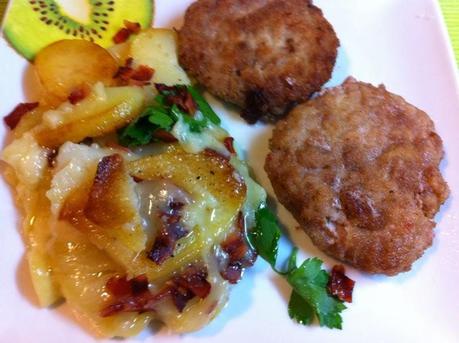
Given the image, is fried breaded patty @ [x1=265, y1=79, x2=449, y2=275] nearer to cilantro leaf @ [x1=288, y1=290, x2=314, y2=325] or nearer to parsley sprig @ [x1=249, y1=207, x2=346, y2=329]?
parsley sprig @ [x1=249, y1=207, x2=346, y2=329]

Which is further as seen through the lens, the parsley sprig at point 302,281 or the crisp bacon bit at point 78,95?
the crisp bacon bit at point 78,95

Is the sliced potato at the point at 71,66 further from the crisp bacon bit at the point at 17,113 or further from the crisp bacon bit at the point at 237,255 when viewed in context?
the crisp bacon bit at the point at 237,255

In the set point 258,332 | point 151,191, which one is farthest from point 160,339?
point 151,191

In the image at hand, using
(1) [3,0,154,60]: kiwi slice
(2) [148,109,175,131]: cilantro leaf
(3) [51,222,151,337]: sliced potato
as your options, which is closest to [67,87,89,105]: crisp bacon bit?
(2) [148,109,175,131]: cilantro leaf

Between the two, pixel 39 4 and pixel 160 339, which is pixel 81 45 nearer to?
pixel 39 4

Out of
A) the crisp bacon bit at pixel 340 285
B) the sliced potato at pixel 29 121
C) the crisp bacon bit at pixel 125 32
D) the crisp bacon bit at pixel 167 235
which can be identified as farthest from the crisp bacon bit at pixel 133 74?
the crisp bacon bit at pixel 340 285

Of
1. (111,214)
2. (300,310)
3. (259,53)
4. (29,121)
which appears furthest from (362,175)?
(29,121)
